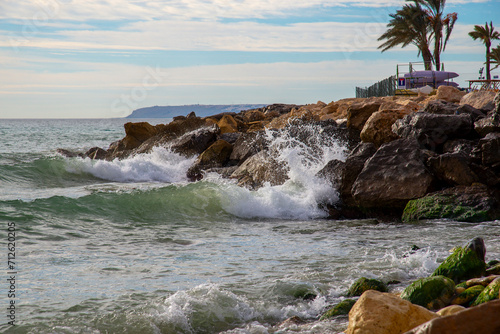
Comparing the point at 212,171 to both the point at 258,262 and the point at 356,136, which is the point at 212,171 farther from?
the point at 258,262

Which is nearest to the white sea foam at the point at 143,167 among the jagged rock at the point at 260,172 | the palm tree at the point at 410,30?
the jagged rock at the point at 260,172

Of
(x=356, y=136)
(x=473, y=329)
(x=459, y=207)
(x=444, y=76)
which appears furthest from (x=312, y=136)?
(x=444, y=76)

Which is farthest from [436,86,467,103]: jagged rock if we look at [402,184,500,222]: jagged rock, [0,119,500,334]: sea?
[402,184,500,222]: jagged rock

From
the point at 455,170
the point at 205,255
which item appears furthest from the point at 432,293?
the point at 455,170

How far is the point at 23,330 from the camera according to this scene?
4.21 m

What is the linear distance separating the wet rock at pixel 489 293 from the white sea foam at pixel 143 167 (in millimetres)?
12535

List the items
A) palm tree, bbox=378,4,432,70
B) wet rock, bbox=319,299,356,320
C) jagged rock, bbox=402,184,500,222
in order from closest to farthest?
wet rock, bbox=319,299,356,320 < jagged rock, bbox=402,184,500,222 < palm tree, bbox=378,4,432,70

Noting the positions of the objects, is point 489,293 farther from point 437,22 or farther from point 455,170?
point 437,22

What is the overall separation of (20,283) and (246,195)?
593 cm

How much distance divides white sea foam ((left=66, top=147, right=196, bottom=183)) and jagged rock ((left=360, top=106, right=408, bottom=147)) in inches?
269

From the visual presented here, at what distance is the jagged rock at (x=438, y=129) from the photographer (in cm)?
1014

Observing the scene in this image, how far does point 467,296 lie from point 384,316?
1.17 meters

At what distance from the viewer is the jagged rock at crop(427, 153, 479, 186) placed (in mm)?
8867

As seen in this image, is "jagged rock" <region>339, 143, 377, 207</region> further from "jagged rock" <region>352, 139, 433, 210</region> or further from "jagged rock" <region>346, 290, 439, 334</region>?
"jagged rock" <region>346, 290, 439, 334</region>
